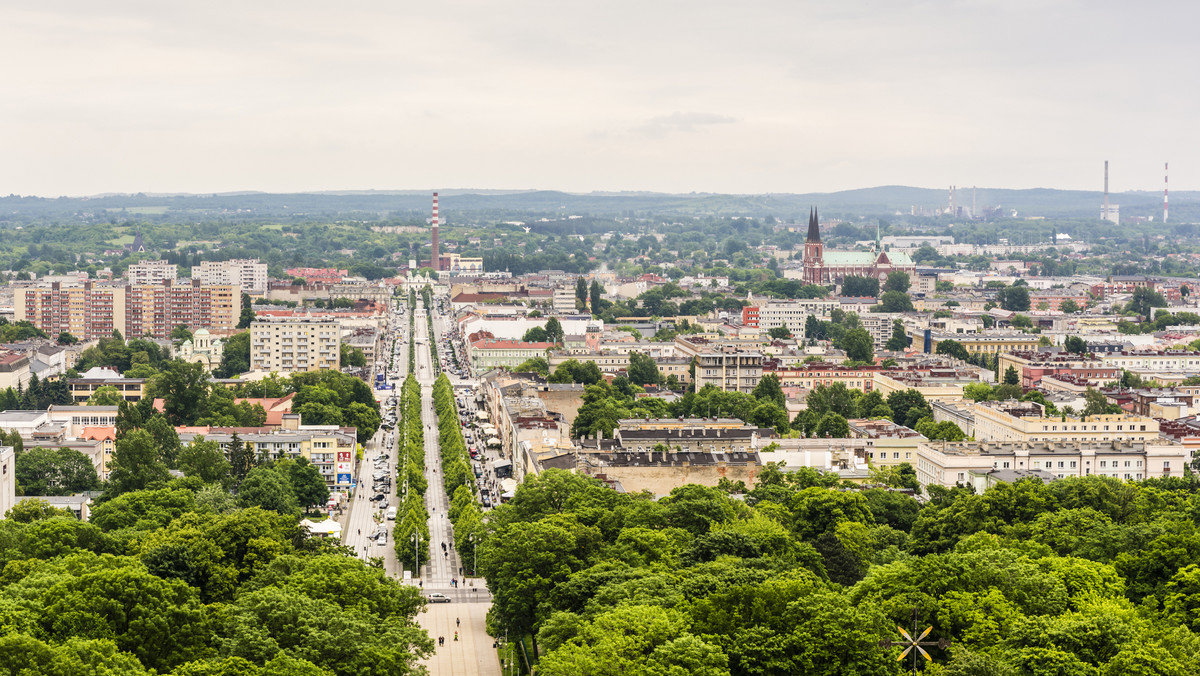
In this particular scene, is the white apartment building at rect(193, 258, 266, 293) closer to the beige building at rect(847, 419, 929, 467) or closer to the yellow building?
the yellow building

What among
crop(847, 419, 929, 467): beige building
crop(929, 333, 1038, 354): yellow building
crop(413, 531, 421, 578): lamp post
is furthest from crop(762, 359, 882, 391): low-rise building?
crop(413, 531, 421, 578): lamp post

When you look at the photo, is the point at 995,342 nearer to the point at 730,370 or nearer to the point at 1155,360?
the point at 1155,360

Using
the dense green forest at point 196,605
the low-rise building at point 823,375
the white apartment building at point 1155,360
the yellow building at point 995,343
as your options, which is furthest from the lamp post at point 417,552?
the yellow building at point 995,343

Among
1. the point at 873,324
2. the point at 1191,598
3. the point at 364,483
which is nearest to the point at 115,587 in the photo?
the point at 1191,598

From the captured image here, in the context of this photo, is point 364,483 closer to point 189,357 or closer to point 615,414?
point 615,414

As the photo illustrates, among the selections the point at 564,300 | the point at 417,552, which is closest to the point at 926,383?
the point at 417,552

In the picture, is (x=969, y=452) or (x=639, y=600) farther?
(x=969, y=452)
